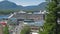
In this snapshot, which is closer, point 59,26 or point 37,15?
point 59,26

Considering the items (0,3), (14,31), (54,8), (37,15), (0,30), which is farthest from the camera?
(0,3)

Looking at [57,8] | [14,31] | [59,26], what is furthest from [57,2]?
[14,31]

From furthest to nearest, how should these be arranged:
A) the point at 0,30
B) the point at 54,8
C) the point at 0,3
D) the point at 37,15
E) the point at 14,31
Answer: the point at 0,3, the point at 37,15, the point at 14,31, the point at 0,30, the point at 54,8

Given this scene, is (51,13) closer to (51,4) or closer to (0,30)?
(51,4)

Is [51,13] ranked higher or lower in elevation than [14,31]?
higher

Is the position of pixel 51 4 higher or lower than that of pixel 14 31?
higher

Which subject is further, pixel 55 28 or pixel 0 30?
pixel 0 30

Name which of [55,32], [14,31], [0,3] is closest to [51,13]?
[55,32]

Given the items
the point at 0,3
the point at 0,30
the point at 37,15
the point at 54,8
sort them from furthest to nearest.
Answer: the point at 0,3, the point at 37,15, the point at 0,30, the point at 54,8

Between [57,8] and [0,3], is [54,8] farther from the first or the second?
[0,3]
